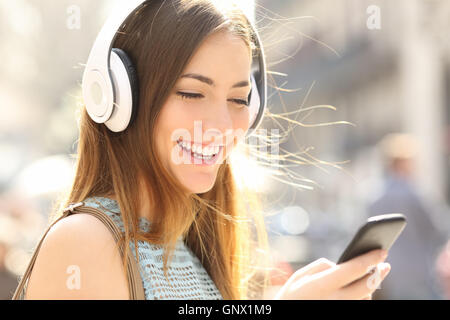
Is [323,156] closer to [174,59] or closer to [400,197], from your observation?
[400,197]

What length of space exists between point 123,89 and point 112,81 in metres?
0.06

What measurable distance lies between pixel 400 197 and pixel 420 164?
32.0 feet

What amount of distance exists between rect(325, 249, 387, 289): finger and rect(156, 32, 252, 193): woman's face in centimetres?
48

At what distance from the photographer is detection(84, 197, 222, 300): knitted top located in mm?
1532

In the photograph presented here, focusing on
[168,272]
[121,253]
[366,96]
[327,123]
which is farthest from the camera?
[366,96]

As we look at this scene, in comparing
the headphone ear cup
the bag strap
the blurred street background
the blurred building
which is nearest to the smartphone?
the blurred street background

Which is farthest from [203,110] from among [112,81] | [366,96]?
[366,96]

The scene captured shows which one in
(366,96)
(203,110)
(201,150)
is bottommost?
(201,150)

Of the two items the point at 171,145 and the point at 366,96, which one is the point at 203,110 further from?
the point at 366,96

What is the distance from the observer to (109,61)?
166 cm

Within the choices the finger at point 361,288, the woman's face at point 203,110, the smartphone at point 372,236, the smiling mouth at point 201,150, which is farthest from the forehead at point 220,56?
the finger at point 361,288

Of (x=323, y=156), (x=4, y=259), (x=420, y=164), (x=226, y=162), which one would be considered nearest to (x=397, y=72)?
(x=420, y=164)

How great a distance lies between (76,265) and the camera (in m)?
1.32

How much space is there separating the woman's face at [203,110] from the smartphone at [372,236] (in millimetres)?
472
